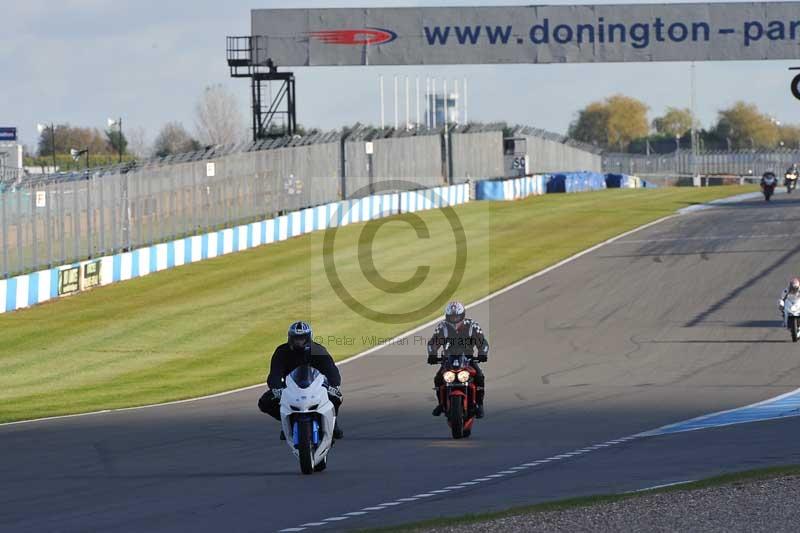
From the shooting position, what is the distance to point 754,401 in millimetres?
19688

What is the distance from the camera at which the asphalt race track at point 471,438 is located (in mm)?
11555

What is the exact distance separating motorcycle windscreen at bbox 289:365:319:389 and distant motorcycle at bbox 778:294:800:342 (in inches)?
629

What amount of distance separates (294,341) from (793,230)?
38.2 meters

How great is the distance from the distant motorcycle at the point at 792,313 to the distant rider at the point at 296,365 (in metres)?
15.4

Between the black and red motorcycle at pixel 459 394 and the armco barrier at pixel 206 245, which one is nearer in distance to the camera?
the black and red motorcycle at pixel 459 394

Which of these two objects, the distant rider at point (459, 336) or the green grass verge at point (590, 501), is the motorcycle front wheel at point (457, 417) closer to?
the distant rider at point (459, 336)

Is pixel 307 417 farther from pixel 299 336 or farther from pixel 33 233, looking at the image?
pixel 33 233

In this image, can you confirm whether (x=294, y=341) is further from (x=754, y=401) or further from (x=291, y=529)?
(x=754, y=401)

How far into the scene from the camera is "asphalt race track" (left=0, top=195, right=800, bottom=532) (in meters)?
11.6

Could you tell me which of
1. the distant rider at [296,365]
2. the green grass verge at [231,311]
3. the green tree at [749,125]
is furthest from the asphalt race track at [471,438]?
the green tree at [749,125]

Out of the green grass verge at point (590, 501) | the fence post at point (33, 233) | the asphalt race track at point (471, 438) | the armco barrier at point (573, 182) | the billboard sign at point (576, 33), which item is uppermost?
the billboard sign at point (576, 33)

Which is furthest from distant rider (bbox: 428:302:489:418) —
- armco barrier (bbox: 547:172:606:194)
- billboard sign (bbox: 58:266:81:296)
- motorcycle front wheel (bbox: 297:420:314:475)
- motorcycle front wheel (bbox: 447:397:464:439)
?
armco barrier (bbox: 547:172:606:194)

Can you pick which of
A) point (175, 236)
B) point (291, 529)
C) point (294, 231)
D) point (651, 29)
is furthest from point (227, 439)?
point (651, 29)

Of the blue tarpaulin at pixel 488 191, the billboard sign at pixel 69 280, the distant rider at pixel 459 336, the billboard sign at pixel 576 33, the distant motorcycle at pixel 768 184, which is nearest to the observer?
the distant rider at pixel 459 336
